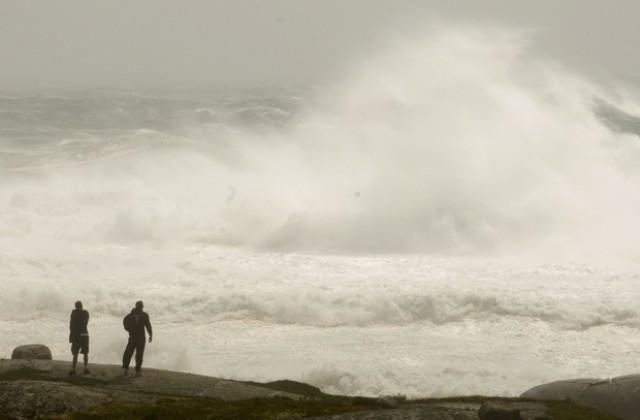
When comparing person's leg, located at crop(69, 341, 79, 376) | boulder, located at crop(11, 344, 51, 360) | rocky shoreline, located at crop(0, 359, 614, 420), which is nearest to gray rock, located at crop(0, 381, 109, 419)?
rocky shoreline, located at crop(0, 359, 614, 420)

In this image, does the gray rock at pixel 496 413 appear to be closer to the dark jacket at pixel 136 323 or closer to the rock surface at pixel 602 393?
the rock surface at pixel 602 393

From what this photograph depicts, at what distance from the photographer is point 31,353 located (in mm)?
18969

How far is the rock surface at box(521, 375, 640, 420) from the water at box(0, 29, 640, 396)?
7.63ft

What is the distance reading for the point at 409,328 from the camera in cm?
2595

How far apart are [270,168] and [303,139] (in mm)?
8246

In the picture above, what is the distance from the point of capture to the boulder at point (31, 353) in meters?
18.8

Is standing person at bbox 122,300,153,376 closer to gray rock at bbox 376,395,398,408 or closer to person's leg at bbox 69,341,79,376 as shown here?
person's leg at bbox 69,341,79,376

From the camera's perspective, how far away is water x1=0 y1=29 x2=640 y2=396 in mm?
23766

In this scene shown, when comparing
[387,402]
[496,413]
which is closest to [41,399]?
[387,402]

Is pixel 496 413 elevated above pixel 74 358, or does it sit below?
below

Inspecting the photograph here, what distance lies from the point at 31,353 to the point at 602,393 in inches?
503

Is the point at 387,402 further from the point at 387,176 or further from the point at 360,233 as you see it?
the point at 387,176

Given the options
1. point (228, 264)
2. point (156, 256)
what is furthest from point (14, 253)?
point (228, 264)

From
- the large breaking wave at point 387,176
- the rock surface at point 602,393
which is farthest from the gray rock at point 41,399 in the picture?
the large breaking wave at point 387,176
